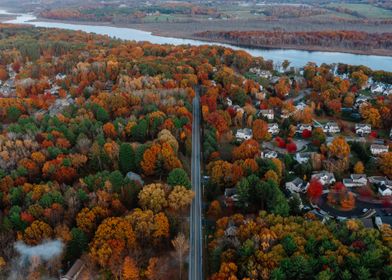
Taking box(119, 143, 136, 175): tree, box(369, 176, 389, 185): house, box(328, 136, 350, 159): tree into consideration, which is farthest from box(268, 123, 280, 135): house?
box(119, 143, 136, 175): tree

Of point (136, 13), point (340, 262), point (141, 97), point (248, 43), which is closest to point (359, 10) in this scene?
point (248, 43)

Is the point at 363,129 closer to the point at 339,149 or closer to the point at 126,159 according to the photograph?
the point at 339,149

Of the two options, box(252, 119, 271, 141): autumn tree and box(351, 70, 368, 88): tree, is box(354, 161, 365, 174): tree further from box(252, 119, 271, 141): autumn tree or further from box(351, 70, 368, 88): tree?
box(351, 70, 368, 88): tree

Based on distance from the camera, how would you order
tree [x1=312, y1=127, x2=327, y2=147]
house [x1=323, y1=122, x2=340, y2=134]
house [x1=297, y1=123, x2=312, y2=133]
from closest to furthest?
1. tree [x1=312, y1=127, x2=327, y2=147]
2. house [x1=297, y1=123, x2=312, y2=133]
3. house [x1=323, y1=122, x2=340, y2=134]

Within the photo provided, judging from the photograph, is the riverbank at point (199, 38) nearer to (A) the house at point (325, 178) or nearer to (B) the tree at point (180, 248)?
(A) the house at point (325, 178)

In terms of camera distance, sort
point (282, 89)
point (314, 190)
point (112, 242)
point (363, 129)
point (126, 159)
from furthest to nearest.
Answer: point (282, 89) < point (363, 129) < point (126, 159) < point (314, 190) < point (112, 242)

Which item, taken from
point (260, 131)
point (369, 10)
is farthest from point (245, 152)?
point (369, 10)

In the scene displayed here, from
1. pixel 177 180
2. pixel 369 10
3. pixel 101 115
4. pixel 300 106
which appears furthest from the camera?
pixel 369 10
